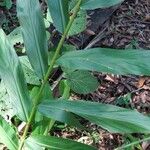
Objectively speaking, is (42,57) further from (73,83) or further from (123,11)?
(123,11)

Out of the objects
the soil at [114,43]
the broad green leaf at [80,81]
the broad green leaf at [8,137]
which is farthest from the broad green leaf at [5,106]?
the broad green leaf at [8,137]

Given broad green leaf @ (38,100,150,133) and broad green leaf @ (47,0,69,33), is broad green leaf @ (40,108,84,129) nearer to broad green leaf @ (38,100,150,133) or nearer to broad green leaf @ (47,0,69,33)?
broad green leaf @ (38,100,150,133)

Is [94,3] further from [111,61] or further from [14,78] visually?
[14,78]

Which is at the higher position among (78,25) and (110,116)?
(110,116)

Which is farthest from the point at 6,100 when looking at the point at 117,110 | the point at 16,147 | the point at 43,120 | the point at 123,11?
the point at 123,11

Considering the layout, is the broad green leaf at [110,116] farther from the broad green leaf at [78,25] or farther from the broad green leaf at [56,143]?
the broad green leaf at [78,25]

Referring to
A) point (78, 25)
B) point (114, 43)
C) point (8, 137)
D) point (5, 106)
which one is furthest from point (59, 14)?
point (114, 43)

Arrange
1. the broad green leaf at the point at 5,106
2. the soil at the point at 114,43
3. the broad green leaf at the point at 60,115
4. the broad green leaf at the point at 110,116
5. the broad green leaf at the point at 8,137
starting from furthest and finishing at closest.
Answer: the soil at the point at 114,43
the broad green leaf at the point at 5,106
the broad green leaf at the point at 8,137
the broad green leaf at the point at 60,115
the broad green leaf at the point at 110,116
